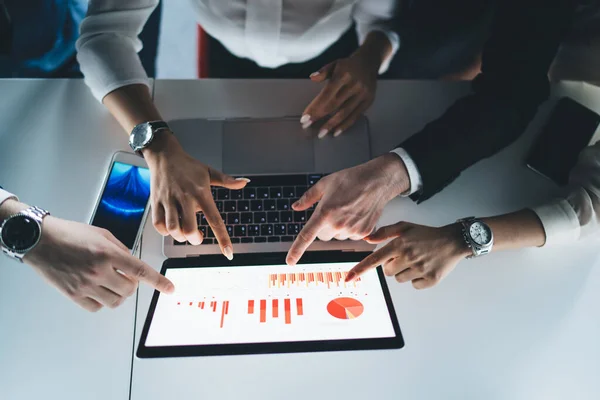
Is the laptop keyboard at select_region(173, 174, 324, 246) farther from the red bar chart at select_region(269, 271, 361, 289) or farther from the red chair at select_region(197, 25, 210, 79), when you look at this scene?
the red chair at select_region(197, 25, 210, 79)

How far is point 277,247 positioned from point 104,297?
0.33 m

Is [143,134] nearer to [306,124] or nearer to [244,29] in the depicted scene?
[306,124]

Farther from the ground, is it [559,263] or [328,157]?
[328,157]

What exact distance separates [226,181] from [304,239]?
209 millimetres

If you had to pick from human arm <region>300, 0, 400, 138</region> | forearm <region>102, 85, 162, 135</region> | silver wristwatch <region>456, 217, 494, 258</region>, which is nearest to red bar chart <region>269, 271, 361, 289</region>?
silver wristwatch <region>456, 217, 494, 258</region>

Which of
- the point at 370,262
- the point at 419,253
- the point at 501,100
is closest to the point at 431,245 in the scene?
the point at 419,253

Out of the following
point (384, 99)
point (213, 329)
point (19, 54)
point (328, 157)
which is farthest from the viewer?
point (19, 54)

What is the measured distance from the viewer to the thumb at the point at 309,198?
0.81m

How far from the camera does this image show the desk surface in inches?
27.8

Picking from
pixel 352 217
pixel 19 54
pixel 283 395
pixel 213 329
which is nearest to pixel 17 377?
pixel 213 329

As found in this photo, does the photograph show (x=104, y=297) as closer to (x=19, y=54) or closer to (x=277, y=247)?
(x=277, y=247)

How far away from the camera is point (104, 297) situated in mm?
729

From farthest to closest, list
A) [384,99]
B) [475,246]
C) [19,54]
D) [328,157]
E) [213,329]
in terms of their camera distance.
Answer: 1. [19,54]
2. [384,99]
3. [328,157]
4. [475,246]
5. [213,329]

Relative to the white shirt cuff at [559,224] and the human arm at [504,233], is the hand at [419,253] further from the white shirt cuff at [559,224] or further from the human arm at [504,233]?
the white shirt cuff at [559,224]
